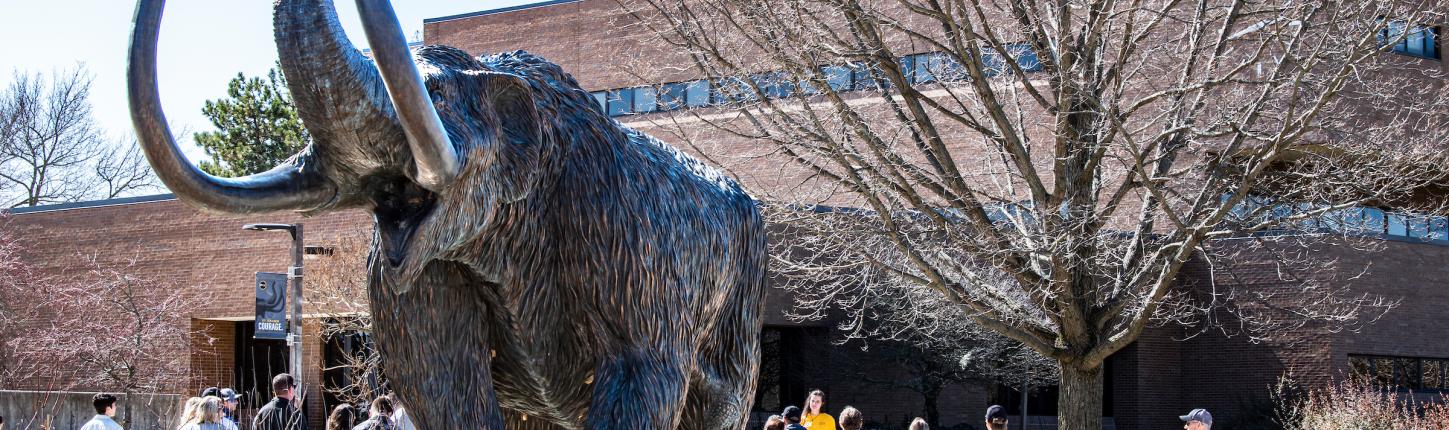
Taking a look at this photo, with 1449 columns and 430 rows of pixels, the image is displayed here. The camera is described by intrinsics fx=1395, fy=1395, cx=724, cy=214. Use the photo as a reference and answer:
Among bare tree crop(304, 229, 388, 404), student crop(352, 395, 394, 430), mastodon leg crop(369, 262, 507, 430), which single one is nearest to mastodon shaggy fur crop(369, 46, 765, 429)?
mastodon leg crop(369, 262, 507, 430)

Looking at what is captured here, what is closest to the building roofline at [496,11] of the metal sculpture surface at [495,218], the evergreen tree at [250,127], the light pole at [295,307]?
the evergreen tree at [250,127]

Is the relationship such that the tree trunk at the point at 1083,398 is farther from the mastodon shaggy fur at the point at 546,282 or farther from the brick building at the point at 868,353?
the brick building at the point at 868,353

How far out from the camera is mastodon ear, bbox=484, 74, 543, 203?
3086mm

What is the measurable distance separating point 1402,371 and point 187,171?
27295mm

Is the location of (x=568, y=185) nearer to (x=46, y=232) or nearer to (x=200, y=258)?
(x=200, y=258)

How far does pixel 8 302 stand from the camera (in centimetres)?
2661

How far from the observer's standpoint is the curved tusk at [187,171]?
2.48 meters

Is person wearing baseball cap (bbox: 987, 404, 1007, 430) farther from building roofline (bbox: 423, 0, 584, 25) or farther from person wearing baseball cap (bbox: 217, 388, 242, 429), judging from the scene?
building roofline (bbox: 423, 0, 584, 25)

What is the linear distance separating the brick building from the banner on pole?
979 centimetres

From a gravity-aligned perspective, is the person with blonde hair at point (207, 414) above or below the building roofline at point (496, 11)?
below

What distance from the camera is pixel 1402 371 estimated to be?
85.5 feet

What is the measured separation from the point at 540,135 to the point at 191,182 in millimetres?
863

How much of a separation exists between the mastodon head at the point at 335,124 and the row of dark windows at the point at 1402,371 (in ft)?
82.7

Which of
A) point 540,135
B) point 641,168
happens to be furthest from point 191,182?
point 641,168
